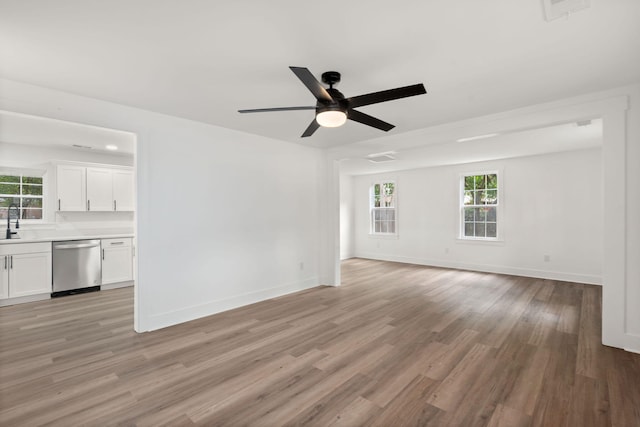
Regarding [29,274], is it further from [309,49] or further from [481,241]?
[481,241]

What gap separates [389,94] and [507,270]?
19.6 ft

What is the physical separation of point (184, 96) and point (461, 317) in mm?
4184

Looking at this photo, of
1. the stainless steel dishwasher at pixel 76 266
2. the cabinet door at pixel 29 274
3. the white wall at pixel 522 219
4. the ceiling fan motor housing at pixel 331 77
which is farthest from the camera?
the white wall at pixel 522 219

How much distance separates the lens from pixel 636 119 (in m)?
2.89

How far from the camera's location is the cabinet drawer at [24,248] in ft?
14.3

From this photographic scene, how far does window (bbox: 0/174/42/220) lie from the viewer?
503 cm

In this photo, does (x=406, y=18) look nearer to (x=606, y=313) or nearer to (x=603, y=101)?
(x=603, y=101)

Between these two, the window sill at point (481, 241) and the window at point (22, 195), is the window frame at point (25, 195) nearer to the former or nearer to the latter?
the window at point (22, 195)

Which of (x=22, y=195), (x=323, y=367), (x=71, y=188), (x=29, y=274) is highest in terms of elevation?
(x=71, y=188)

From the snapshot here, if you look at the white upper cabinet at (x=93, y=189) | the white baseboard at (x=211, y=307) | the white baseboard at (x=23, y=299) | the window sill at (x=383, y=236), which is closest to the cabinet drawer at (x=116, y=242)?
the white upper cabinet at (x=93, y=189)

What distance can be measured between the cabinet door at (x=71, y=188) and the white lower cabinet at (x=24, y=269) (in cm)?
89

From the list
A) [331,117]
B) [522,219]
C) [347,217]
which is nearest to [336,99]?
[331,117]

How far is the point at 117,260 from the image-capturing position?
539cm

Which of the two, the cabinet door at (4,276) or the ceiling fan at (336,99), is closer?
the ceiling fan at (336,99)
